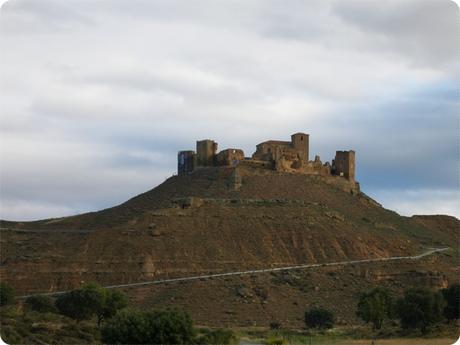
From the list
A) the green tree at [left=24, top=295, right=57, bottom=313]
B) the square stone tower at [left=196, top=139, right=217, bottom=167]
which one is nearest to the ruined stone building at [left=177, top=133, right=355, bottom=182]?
the square stone tower at [left=196, top=139, right=217, bottom=167]

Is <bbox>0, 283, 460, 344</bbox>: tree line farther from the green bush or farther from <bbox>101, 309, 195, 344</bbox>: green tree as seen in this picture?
<bbox>101, 309, 195, 344</bbox>: green tree

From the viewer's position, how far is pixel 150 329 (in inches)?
1886

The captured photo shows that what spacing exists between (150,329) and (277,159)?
183ft

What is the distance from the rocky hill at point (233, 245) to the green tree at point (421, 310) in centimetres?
896

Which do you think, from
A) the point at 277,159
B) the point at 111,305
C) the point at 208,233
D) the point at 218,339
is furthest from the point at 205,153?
the point at 218,339

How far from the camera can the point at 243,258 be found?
87.2m

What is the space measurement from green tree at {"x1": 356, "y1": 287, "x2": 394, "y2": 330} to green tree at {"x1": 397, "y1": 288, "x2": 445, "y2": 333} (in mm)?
1897

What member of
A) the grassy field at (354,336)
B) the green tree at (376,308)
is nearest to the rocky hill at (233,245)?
the green tree at (376,308)

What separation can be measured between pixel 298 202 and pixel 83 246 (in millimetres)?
21436

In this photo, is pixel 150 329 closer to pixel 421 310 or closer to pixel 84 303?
pixel 84 303

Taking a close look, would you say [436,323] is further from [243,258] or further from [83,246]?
[83,246]

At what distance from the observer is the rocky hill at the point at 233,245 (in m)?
80.4

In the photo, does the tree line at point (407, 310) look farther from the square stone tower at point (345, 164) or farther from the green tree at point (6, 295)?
the square stone tower at point (345, 164)

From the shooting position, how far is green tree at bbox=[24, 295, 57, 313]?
6931 centimetres
